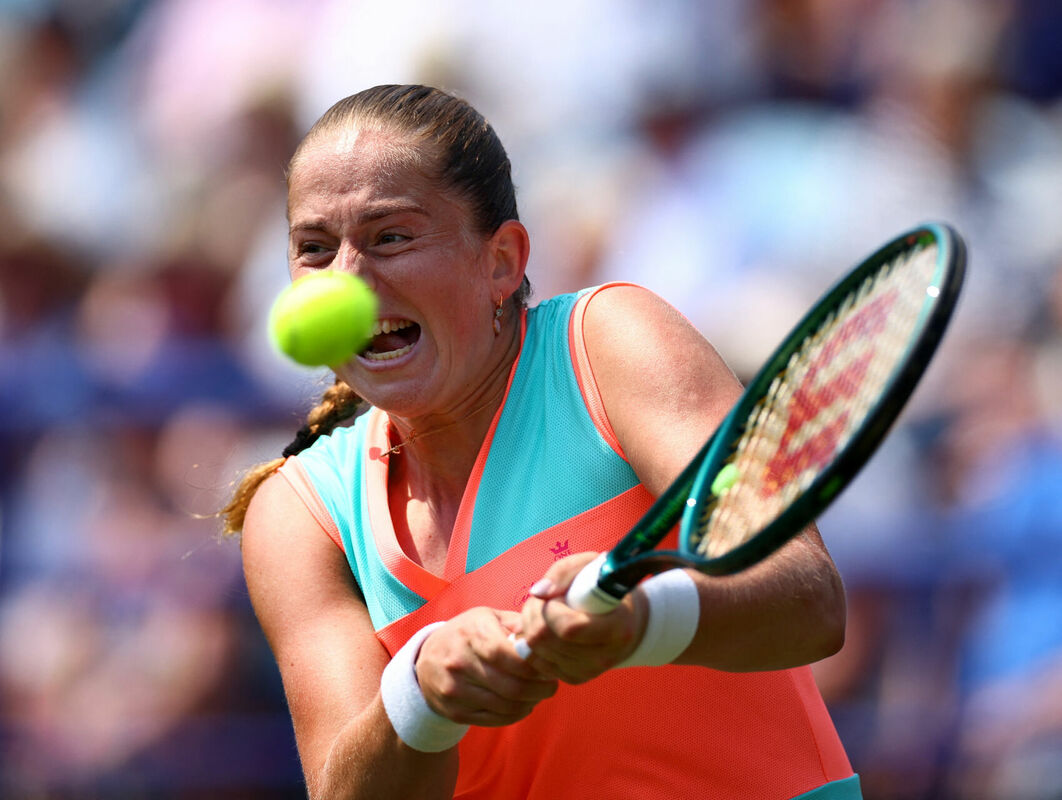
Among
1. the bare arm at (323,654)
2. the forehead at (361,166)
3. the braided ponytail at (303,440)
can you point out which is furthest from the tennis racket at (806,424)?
the braided ponytail at (303,440)

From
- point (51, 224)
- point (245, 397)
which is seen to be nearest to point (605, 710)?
point (245, 397)

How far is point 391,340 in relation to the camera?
2406mm

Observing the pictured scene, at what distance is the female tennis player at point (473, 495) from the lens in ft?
6.96

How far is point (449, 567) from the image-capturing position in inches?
89.7

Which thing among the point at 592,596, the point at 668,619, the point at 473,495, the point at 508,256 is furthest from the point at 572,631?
the point at 508,256

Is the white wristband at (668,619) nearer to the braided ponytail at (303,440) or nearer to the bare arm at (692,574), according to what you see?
the bare arm at (692,574)

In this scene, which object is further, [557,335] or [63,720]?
[63,720]

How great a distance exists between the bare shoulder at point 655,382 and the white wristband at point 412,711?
1.44 feet

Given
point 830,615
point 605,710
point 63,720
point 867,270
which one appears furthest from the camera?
point 63,720

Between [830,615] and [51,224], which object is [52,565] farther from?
[830,615]

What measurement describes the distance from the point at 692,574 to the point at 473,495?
591mm

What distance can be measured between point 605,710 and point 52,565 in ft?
9.44

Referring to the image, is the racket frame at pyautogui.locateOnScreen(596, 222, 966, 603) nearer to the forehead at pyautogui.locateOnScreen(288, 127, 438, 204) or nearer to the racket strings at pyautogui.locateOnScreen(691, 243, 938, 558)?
the racket strings at pyautogui.locateOnScreen(691, 243, 938, 558)

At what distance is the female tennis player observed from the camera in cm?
212
